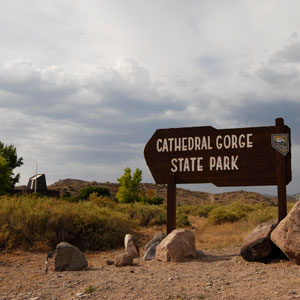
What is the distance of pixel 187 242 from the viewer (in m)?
8.44

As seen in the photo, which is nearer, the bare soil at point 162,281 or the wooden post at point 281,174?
the bare soil at point 162,281

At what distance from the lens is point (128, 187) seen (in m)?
38.5

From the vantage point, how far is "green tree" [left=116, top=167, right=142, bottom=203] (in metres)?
37.6

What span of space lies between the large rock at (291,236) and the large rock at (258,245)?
30 cm

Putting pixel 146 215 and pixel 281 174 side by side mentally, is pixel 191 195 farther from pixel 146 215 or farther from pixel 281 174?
pixel 281 174

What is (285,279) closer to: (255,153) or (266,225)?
(266,225)

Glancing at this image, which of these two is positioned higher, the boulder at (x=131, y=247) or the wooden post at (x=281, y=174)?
the wooden post at (x=281, y=174)

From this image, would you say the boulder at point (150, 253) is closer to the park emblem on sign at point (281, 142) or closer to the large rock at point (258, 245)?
the large rock at point (258, 245)

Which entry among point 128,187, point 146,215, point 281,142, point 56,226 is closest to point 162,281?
point 281,142

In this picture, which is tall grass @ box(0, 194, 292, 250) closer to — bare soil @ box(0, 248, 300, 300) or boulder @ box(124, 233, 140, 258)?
bare soil @ box(0, 248, 300, 300)

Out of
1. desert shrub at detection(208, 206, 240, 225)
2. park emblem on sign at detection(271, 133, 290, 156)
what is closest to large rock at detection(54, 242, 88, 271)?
park emblem on sign at detection(271, 133, 290, 156)

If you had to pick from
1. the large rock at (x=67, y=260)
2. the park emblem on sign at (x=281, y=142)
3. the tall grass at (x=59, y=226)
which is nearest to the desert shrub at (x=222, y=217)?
the tall grass at (x=59, y=226)

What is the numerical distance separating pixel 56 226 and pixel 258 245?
21.7ft

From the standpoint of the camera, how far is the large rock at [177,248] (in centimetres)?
827
